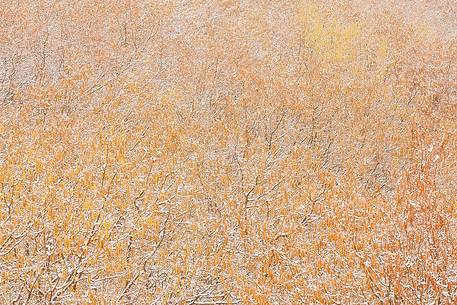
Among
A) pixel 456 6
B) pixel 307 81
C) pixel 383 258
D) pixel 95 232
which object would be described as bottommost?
pixel 456 6

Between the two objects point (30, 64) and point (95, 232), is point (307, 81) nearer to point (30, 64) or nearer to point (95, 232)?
point (30, 64)

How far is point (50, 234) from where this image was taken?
6.61 metres

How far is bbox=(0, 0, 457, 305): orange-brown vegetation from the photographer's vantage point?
6.36 meters

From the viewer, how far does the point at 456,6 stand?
20.9 meters

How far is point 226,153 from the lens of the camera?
10.7 metres

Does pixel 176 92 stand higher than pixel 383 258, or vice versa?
pixel 383 258

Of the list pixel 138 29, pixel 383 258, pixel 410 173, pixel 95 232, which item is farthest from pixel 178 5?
pixel 383 258

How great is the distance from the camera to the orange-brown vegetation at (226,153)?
6.36 metres

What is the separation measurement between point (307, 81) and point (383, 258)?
8385 millimetres

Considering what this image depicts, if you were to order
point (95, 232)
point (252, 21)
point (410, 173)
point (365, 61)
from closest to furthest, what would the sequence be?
point (95, 232) → point (410, 173) → point (365, 61) → point (252, 21)

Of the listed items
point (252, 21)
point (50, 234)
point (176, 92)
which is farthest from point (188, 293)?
point (252, 21)

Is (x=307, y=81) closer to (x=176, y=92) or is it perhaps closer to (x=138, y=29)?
(x=176, y=92)

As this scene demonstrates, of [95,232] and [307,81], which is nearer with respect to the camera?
[95,232]

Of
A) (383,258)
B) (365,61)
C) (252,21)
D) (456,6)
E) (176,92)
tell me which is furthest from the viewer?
(456,6)
